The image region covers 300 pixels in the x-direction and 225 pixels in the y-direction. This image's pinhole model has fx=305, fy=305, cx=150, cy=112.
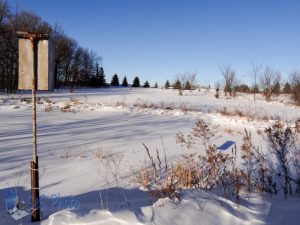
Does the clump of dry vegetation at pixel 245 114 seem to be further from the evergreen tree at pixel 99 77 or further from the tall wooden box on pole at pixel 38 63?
the evergreen tree at pixel 99 77

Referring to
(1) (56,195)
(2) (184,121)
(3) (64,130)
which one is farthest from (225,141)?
(1) (56,195)

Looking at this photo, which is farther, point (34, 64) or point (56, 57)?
point (56, 57)

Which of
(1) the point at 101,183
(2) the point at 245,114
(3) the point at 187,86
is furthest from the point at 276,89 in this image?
(1) the point at 101,183

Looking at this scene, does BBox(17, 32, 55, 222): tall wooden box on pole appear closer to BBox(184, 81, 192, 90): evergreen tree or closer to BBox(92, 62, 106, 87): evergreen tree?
BBox(184, 81, 192, 90): evergreen tree

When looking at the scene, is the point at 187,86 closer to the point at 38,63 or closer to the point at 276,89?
the point at 276,89

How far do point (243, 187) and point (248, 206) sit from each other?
1.83ft

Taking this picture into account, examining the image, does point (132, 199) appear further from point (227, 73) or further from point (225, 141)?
point (227, 73)

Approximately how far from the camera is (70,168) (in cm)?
446

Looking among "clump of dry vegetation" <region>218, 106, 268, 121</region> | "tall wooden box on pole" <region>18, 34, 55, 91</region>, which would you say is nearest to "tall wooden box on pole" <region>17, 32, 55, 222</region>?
"tall wooden box on pole" <region>18, 34, 55, 91</region>

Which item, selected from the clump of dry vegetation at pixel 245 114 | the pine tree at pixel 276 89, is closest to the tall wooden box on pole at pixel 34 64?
the clump of dry vegetation at pixel 245 114

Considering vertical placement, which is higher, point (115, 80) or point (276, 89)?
point (115, 80)

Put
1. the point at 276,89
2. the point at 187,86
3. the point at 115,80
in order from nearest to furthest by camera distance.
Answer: the point at 276,89, the point at 187,86, the point at 115,80

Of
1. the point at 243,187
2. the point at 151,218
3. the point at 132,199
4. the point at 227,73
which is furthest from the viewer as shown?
the point at 227,73

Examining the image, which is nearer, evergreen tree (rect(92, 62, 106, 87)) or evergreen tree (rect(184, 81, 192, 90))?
evergreen tree (rect(184, 81, 192, 90))
